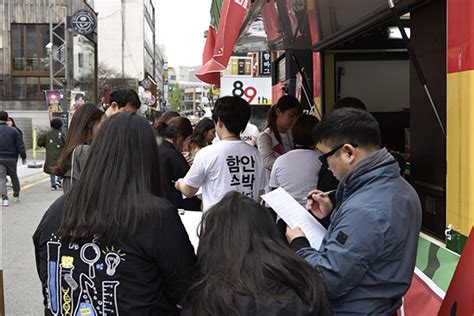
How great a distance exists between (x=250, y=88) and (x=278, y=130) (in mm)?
9729

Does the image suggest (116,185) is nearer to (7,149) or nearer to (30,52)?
(7,149)

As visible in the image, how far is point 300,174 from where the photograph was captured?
3.99 m

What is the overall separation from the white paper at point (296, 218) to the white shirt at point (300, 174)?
149 centimetres

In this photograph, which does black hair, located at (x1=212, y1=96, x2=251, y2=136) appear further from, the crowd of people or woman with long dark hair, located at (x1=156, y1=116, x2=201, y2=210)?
the crowd of people

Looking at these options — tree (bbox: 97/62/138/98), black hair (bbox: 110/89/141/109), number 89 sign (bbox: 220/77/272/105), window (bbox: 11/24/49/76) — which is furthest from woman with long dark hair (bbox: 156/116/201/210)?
tree (bbox: 97/62/138/98)

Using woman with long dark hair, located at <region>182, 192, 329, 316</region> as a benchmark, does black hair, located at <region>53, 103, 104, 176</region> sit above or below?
above

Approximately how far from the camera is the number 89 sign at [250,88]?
15.1 meters

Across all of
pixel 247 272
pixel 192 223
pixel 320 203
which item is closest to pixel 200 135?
pixel 192 223

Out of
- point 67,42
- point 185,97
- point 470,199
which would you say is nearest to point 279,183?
point 470,199

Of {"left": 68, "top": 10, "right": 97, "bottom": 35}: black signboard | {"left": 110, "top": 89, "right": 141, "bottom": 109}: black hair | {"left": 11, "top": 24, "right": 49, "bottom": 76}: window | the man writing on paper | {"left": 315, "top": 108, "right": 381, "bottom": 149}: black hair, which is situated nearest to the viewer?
the man writing on paper

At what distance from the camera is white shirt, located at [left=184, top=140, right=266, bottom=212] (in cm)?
400

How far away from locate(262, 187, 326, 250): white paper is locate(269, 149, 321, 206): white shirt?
4.90 ft

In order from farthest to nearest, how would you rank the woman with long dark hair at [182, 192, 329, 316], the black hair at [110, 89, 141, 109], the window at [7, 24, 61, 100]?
the window at [7, 24, 61, 100]
the black hair at [110, 89, 141, 109]
the woman with long dark hair at [182, 192, 329, 316]

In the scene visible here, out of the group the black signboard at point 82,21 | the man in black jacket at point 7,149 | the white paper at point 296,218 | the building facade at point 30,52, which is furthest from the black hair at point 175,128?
the building facade at point 30,52
